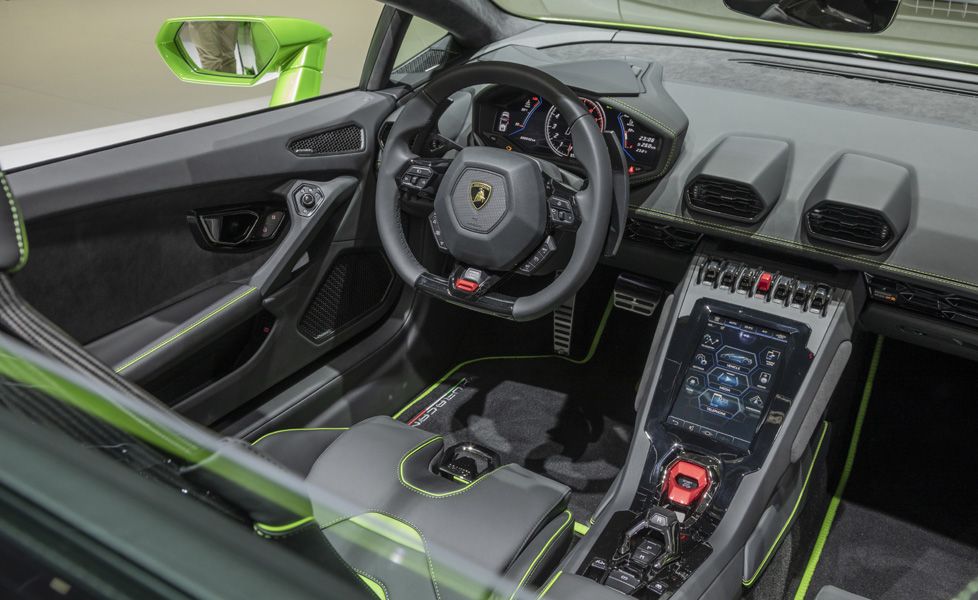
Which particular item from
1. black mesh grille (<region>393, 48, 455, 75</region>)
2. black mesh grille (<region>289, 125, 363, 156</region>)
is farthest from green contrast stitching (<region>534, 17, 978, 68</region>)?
black mesh grille (<region>289, 125, 363, 156</region>)

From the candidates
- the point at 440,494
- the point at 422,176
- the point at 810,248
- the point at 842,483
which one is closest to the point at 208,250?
the point at 422,176

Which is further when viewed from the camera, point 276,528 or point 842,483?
point 842,483

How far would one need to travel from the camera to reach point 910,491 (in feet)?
7.45

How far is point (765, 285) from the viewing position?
6.39 feet

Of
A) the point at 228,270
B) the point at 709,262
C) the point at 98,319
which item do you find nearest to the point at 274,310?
the point at 228,270

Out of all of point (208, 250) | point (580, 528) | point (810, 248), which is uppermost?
point (810, 248)

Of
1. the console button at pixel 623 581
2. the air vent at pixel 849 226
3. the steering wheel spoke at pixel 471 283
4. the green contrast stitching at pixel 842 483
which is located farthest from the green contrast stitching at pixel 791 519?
the steering wheel spoke at pixel 471 283

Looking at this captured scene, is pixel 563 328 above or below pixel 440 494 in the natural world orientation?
below

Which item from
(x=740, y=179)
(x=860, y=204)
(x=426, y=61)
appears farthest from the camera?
(x=426, y=61)

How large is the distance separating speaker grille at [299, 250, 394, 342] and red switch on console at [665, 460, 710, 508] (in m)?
0.99

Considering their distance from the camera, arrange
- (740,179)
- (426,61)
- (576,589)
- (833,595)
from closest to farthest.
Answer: (833,595), (576,589), (740,179), (426,61)

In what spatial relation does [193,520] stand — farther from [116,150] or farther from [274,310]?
[274,310]

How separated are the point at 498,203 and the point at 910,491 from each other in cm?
144

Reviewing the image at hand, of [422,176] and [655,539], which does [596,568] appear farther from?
[422,176]
